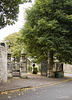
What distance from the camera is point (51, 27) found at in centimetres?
1752

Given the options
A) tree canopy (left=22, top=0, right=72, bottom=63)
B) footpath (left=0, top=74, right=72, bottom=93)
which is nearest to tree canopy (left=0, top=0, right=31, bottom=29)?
footpath (left=0, top=74, right=72, bottom=93)

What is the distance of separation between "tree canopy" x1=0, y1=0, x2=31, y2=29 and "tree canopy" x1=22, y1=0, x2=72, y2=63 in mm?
8026

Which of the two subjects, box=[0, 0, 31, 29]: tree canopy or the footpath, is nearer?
A: box=[0, 0, 31, 29]: tree canopy

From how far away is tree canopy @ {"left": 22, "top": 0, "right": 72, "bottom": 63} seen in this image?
17844 mm

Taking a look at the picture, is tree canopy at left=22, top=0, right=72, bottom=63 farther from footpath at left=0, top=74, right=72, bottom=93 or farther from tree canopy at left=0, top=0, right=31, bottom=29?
tree canopy at left=0, top=0, right=31, bottom=29

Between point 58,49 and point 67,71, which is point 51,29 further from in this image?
point 67,71

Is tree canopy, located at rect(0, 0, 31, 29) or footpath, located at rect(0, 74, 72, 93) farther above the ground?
tree canopy, located at rect(0, 0, 31, 29)

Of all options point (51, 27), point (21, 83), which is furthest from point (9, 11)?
point (51, 27)

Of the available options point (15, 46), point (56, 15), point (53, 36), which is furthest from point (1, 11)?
point (15, 46)

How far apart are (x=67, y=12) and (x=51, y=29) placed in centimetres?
326

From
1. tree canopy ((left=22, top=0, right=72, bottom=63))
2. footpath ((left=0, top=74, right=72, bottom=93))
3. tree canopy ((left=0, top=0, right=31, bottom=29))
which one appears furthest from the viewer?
tree canopy ((left=22, top=0, right=72, bottom=63))

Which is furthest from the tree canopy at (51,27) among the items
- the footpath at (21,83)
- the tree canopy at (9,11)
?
the tree canopy at (9,11)

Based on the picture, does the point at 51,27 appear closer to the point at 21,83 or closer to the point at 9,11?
the point at 21,83

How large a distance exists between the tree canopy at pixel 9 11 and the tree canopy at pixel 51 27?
26.3ft
